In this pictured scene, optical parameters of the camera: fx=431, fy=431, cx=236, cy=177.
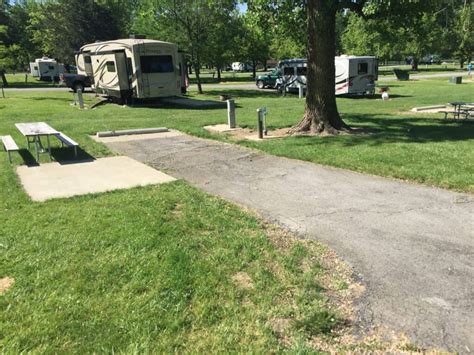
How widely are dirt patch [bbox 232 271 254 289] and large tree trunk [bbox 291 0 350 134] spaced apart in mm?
7764

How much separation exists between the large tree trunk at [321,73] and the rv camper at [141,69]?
994 centimetres

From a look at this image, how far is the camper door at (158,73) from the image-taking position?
19.0m

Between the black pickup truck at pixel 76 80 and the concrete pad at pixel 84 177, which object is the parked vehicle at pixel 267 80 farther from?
the concrete pad at pixel 84 177

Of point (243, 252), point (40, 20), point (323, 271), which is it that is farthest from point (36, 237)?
point (40, 20)

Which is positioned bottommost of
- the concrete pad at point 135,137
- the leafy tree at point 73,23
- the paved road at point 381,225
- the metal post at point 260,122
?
the paved road at point 381,225

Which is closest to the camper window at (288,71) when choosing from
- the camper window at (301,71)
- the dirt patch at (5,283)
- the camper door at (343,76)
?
the camper window at (301,71)

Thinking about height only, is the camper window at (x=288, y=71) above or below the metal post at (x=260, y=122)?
above

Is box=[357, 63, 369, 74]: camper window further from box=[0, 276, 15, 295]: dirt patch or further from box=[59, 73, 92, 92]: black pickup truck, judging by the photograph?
box=[0, 276, 15, 295]: dirt patch

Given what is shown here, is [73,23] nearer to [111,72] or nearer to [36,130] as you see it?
[111,72]

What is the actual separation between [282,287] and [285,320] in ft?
1.46

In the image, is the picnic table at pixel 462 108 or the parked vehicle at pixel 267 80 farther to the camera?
the parked vehicle at pixel 267 80

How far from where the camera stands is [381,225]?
4.84 m

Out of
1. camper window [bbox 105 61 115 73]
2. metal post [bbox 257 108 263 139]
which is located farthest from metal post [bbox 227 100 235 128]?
camper window [bbox 105 61 115 73]

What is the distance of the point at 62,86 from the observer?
3622 cm
